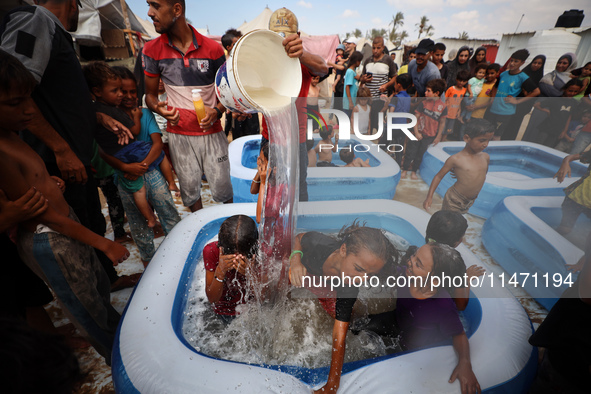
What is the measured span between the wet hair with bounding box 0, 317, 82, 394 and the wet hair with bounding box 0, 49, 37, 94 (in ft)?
3.56

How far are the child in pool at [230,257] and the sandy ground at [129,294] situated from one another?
676mm

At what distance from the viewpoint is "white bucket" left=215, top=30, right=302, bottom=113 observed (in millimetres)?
1384

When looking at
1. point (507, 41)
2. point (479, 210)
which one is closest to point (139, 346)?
point (479, 210)

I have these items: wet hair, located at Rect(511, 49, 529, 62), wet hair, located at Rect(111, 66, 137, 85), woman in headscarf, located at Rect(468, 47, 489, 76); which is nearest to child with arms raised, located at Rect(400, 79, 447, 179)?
wet hair, located at Rect(511, 49, 529, 62)

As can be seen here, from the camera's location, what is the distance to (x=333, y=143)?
4961 millimetres

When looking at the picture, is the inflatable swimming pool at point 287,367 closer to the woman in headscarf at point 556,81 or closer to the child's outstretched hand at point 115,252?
the child's outstretched hand at point 115,252

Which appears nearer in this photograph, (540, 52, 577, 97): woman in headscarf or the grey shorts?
the grey shorts

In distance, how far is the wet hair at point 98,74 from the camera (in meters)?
1.88

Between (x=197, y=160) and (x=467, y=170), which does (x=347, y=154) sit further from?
(x=197, y=160)

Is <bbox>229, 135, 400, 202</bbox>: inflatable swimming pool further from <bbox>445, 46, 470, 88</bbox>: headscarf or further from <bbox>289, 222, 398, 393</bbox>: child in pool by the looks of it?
<bbox>445, 46, 470, 88</bbox>: headscarf

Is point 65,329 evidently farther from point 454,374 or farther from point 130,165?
point 454,374

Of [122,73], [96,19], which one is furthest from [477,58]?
[96,19]

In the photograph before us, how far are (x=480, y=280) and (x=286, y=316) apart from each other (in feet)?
4.75

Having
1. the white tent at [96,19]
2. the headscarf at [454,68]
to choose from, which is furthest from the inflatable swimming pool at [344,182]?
the white tent at [96,19]
